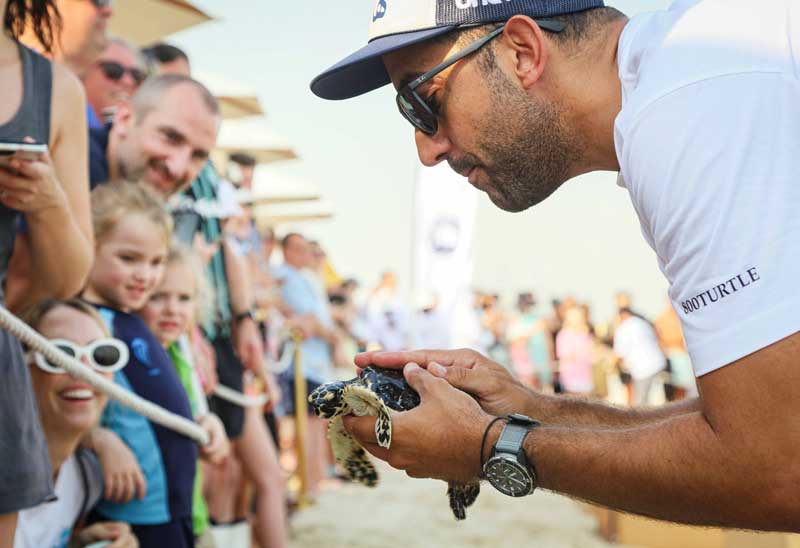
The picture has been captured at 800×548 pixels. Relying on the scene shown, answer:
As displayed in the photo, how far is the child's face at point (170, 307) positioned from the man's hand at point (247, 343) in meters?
1.12

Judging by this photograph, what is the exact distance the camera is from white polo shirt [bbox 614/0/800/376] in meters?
1.28

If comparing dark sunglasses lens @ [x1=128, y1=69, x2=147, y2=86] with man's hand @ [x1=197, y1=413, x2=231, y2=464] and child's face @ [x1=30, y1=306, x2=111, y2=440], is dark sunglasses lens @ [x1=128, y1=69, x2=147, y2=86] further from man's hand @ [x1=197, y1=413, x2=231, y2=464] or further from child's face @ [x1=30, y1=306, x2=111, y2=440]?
child's face @ [x1=30, y1=306, x2=111, y2=440]

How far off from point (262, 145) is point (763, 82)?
908cm

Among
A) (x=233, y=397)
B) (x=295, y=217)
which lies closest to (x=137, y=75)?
(x=233, y=397)

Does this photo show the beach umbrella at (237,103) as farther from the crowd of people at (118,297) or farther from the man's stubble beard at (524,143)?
the man's stubble beard at (524,143)

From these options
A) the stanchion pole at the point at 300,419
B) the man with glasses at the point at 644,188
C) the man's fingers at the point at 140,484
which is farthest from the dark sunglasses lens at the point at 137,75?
the stanchion pole at the point at 300,419

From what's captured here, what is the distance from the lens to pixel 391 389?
5.76 feet

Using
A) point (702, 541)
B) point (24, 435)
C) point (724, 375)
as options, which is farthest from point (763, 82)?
point (702, 541)

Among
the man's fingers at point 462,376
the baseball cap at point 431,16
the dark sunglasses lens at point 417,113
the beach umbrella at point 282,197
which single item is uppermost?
the beach umbrella at point 282,197

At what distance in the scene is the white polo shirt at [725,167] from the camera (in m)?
1.28

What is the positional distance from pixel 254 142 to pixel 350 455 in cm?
857

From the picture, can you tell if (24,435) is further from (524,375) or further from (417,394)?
(524,375)

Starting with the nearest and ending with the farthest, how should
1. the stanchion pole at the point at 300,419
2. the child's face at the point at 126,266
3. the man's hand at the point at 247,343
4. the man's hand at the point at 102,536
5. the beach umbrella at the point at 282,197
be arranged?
the man's hand at the point at 102,536
the child's face at the point at 126,266
the man's hand at the point at 247,343
the stanchion pole at the point at 300,419
the beach umbrella at the point at 282,197

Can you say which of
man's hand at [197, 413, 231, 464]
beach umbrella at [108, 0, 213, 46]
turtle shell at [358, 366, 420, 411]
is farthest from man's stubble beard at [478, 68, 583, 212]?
beach umbrella at [108, 0, 213, 46]
